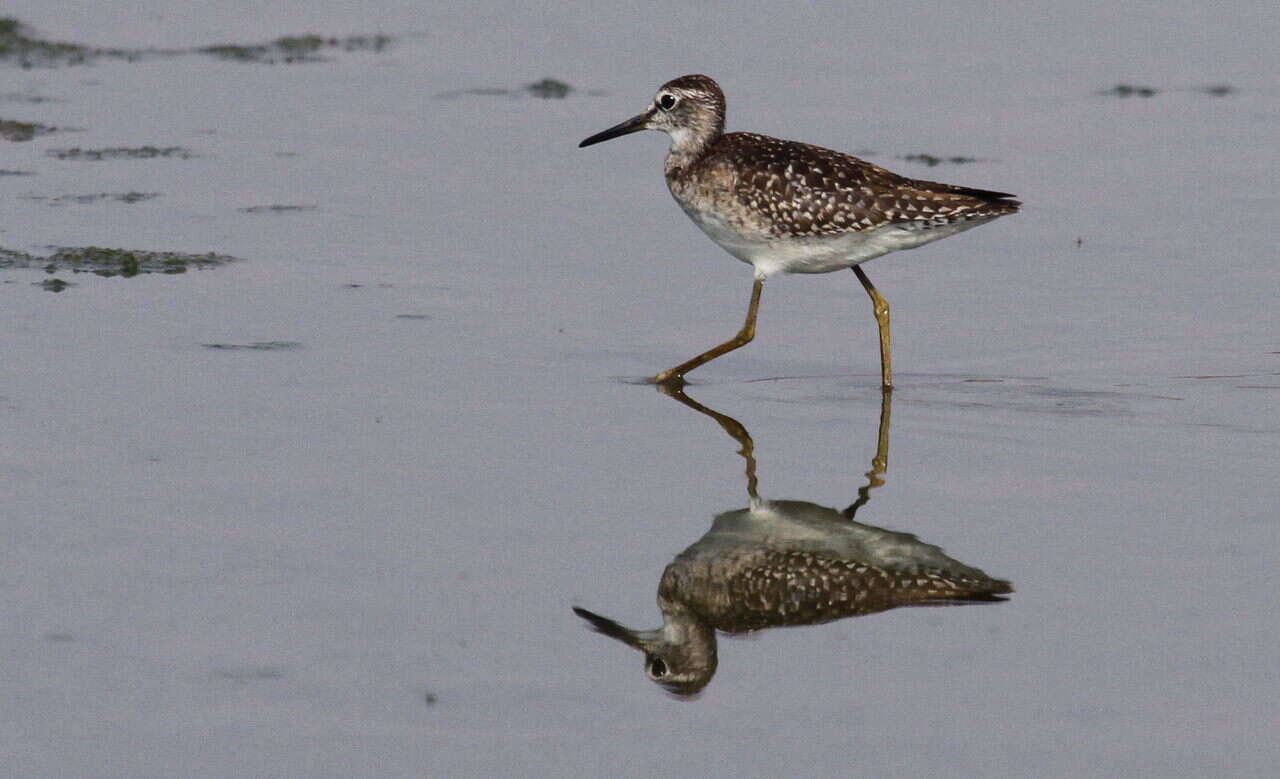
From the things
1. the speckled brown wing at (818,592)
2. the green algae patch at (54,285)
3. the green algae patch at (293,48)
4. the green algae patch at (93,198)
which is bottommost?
the speckled brown wing at (818,592)

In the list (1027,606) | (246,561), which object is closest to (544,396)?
(246,561)

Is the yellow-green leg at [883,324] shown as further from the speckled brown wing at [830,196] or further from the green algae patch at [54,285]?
the green algae patch at [54,285]

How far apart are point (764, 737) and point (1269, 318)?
6353 mm

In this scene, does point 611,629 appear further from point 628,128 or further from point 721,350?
point 628,128

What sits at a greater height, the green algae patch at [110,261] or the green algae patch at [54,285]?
the green algae patch at [110,261]

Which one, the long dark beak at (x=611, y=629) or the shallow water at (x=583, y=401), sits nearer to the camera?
the shallow water at (x=583, y=401)

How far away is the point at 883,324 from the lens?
1125 centimetres

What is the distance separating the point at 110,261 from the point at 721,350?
3944 mm

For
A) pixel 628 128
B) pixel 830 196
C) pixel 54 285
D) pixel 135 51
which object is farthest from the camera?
pixel 135 51

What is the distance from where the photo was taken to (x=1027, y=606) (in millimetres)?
7695

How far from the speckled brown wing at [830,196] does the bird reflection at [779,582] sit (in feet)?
8.05

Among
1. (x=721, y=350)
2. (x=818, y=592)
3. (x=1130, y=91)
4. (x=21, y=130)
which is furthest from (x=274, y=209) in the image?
(x=1130, y=91)

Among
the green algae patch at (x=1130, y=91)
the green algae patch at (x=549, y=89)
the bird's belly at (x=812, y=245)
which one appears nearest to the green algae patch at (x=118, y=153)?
the green algae patch at (x=549, y=89)

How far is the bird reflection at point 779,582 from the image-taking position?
745cm
